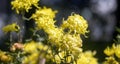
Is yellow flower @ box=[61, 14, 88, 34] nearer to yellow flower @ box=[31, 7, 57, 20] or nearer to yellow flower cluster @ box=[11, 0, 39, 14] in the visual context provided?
yellow flower @ box=[31, 7, 57, 20]

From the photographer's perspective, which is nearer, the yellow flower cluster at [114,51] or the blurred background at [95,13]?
the yellow flower cluster at [114,51]

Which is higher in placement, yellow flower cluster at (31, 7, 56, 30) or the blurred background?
yellow flower cluster at (31, 7, 56, 30)

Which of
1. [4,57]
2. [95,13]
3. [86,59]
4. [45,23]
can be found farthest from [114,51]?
[95,13]

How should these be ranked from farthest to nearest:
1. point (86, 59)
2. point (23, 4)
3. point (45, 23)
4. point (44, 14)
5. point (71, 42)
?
point (23, 4)
point (44, 14)
point (45, 23)
point (86, 59)
point (71, 42)

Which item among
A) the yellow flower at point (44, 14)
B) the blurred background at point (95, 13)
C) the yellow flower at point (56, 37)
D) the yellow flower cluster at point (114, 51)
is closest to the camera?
the yellow flower at point (56, 37)

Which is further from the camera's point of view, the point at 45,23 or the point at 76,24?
the point at 45,23

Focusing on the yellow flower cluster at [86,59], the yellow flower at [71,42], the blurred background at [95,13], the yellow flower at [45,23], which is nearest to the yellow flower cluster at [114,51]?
the yellow flower cluster at [86,59]

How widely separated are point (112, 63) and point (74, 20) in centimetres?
46

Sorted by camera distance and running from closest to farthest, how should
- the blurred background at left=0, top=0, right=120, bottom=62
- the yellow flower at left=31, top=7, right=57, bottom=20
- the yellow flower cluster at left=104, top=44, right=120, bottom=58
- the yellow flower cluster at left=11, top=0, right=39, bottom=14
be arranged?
1. the yellow flower cluster at left=104, top=44, right=120, bottom=58
2. the yellow flower at left=31, top=7, right=57, bottom=20
3. the yellow flower cluster at left=11, top=0, right=39, bottom=14
4. the blurred background at left=0, top=0, right=120, bottom=62

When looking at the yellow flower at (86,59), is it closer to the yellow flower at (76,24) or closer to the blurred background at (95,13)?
the yellow flower at (76,24)

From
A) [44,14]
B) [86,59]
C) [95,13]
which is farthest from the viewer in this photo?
[95,13]

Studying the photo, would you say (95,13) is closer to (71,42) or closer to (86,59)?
(86,59)

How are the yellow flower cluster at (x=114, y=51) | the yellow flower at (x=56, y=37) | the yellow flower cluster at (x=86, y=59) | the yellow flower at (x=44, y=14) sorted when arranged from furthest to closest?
the yellow flower at (x=44, y=14) < the yellow flower cluster at (x=114, y=51) < the yellow flower cluster at (x=86, y=59) < the yellow flower at (x=56, y=37)

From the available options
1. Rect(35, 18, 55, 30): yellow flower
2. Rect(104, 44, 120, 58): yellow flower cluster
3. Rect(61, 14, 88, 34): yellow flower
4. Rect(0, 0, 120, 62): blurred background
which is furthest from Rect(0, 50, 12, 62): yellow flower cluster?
Rect(0, 0, 120, 62): blurred background
